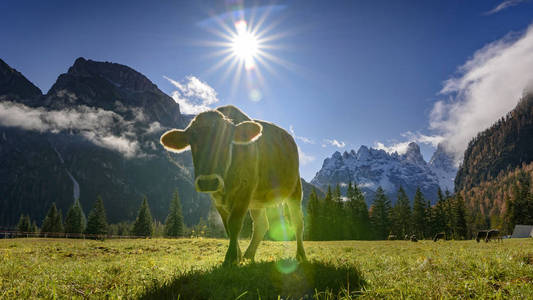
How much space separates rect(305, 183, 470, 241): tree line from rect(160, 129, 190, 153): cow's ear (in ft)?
187

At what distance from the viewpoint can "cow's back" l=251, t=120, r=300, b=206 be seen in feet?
17.8

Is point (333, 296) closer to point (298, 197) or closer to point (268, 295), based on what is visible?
point (268, 295)

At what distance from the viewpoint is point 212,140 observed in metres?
4.49

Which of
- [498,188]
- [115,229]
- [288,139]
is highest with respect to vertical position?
[498,188]

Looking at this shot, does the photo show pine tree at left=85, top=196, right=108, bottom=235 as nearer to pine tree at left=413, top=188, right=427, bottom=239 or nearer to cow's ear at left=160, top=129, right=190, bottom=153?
cow's ear at left=160, top=129, right=190, bottom=153

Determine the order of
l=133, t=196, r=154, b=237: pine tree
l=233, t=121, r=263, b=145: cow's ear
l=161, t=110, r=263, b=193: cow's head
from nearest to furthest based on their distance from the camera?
l=161, t=110, r=263, b=193: cow's head < l=233, t=121, r=263, b=145: cow's ear < l=133, t=196, r=154, b=237: pine tree

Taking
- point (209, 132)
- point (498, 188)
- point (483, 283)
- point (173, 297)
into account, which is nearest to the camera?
point (173, 297)

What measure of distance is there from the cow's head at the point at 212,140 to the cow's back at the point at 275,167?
2.60 feet

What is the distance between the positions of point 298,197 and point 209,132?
10.2ft

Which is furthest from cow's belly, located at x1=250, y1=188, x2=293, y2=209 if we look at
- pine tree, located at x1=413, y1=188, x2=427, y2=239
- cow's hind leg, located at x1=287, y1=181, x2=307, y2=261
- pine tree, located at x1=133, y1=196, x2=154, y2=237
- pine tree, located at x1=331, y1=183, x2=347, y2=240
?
pine tree, located at x1=413, y1=188, x2=427, y2=239

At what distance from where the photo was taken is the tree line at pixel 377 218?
59.6 meters

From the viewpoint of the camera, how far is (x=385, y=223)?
62656mm

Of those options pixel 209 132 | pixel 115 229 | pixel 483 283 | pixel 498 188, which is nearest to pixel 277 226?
pixel 209 132

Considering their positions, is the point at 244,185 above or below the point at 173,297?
above
